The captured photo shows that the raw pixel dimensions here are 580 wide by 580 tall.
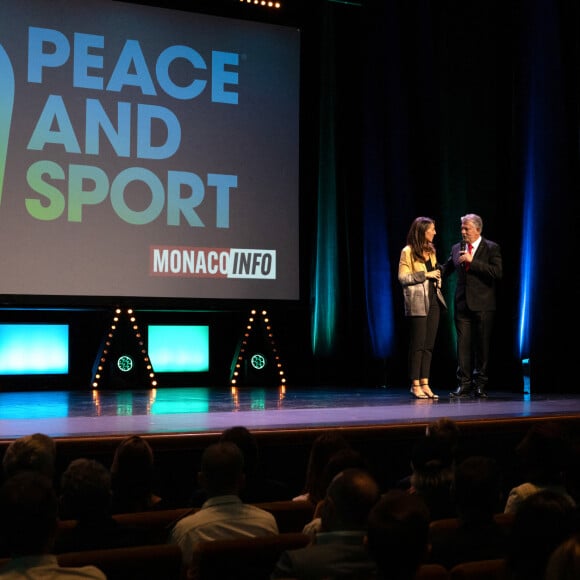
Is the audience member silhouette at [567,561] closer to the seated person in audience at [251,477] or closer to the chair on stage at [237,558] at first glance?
the chair on stage at [237,558]

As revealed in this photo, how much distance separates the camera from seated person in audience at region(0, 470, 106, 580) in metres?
1.71

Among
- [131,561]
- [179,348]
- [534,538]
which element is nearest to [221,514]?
[131,561]

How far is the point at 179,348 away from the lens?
27.6 ft

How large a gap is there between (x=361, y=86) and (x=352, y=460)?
6.54 metres

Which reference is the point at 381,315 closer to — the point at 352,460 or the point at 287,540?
the point at 352,460

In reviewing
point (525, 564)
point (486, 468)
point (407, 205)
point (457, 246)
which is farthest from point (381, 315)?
point (525, 564)

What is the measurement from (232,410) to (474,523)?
3183mm

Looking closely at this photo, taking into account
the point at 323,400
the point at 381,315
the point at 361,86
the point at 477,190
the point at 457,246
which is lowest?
the point at 323,400

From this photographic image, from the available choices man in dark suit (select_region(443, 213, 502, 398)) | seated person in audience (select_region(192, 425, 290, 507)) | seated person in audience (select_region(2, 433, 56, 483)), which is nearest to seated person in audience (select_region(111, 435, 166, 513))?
seated person in audience (select_region(2, 433, 56, 483))

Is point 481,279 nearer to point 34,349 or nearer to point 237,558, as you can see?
point 34,349

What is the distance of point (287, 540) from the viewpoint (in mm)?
2029

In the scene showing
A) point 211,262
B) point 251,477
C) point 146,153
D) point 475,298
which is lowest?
point 251,477

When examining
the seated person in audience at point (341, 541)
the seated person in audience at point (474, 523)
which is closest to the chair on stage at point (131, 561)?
the seated person in audience at point (341, 541)

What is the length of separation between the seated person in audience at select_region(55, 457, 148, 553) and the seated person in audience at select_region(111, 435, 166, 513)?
500 mm
